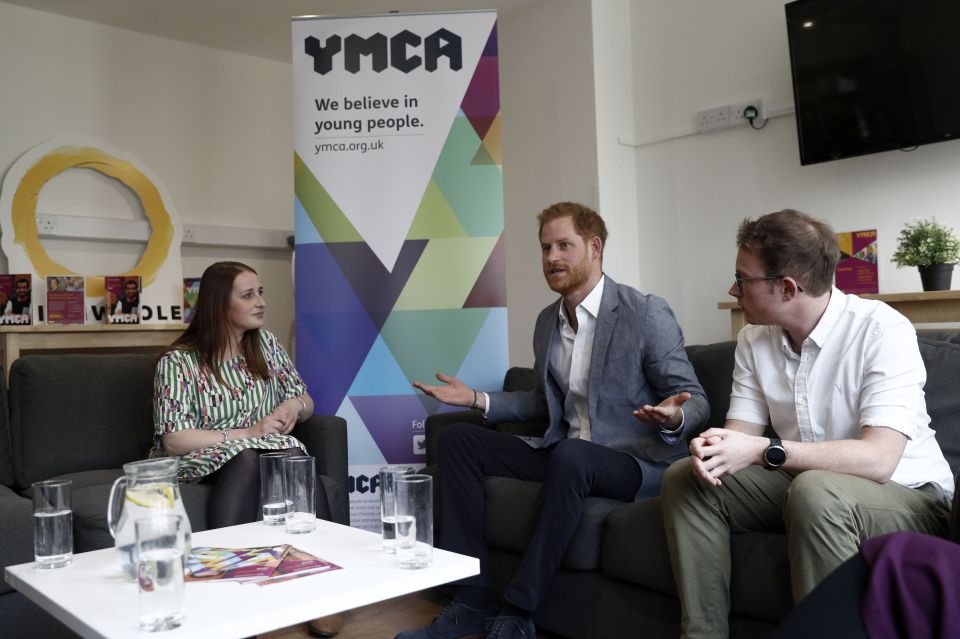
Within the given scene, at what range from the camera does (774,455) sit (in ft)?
5.83

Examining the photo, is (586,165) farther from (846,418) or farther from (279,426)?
(846,418)

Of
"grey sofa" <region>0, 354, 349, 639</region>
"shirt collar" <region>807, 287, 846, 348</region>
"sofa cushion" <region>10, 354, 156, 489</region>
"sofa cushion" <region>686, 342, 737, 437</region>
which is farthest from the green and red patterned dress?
"shirt collar" <region>807, 287, 846, 348</region>

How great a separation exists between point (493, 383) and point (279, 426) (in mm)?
886

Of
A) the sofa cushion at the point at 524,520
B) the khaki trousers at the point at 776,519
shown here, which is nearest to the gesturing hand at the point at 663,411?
the khaki trousers at the point at 776,519

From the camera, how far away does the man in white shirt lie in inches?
68.1

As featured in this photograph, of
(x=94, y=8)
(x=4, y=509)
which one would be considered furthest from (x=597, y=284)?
(x=94, y=8)

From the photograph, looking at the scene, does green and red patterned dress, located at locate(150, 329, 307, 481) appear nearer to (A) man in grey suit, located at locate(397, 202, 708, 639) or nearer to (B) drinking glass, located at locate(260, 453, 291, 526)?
(A) man in grey suit, located at locate(397, 202, 708, 639)

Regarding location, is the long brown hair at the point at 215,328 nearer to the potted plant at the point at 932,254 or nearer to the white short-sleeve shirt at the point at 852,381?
the white short-sleeve shirt at the point at 852,381

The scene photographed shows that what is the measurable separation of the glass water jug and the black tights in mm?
894

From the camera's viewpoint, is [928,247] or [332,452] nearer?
[332,452]

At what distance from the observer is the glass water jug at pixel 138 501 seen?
1.41 m

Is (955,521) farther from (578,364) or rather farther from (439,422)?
(439,422)

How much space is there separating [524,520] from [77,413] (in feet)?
5.35

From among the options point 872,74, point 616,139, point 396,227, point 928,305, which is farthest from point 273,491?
point 616,139
